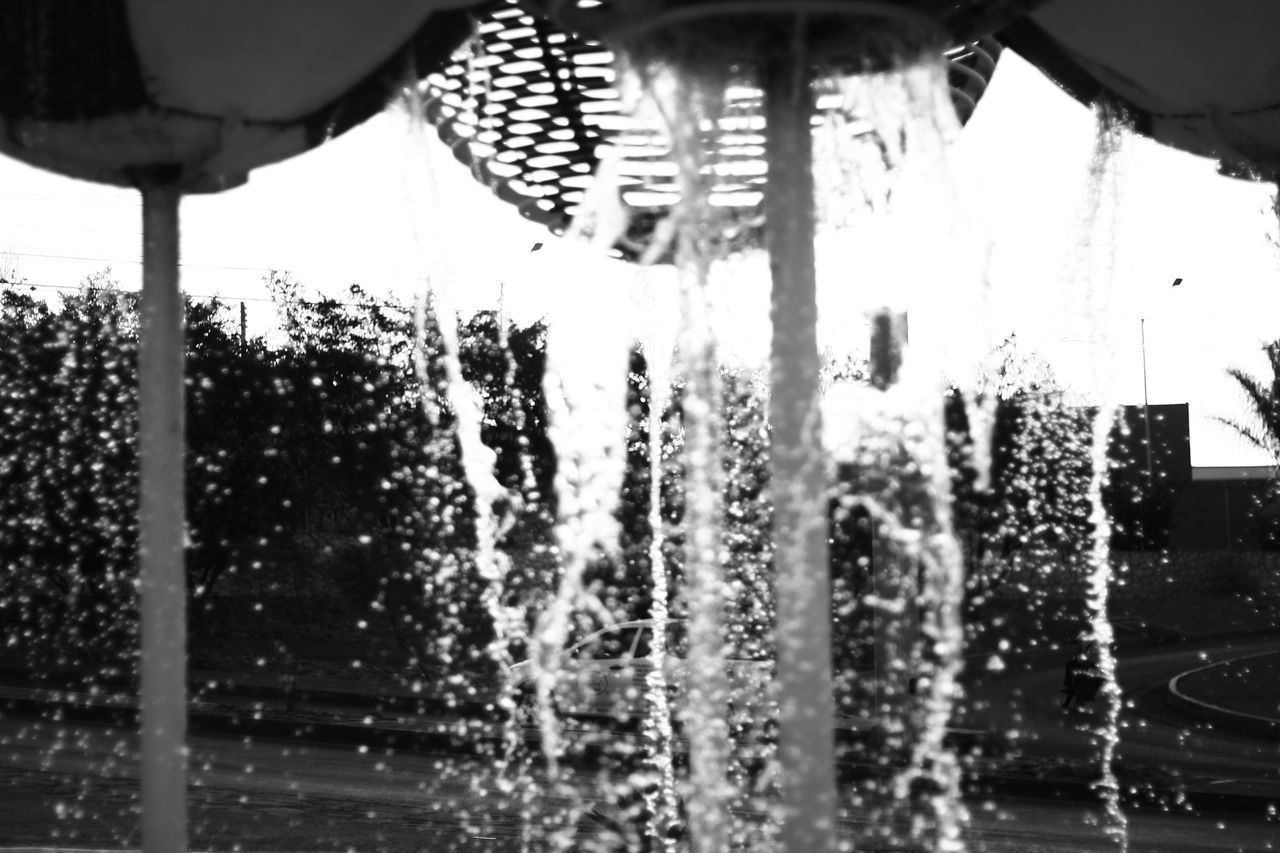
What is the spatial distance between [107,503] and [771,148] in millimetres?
16121

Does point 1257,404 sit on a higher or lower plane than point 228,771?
higher

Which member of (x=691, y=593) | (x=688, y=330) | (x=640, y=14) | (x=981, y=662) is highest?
(x=640, y=14)

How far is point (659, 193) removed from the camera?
398 cm

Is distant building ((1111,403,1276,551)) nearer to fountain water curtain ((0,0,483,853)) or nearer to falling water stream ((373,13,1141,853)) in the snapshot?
falling water stream ((373,13,1141,853))

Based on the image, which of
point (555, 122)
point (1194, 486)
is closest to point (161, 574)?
point (555, 122)

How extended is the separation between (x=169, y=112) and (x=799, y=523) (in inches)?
62.9

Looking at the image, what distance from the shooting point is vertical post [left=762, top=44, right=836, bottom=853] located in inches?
96.0

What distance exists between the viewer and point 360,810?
842 cm

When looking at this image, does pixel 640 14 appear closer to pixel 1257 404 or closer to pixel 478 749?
pixel 478 749

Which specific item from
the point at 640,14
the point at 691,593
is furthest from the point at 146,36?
the point at 691,593

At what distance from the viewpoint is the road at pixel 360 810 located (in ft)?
24.3

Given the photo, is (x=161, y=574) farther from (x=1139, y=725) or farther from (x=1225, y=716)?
(x=1139, y=725)

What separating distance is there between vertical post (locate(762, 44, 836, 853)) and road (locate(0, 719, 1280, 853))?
500 cm

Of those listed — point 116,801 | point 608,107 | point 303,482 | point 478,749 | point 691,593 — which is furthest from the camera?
point 303,482
